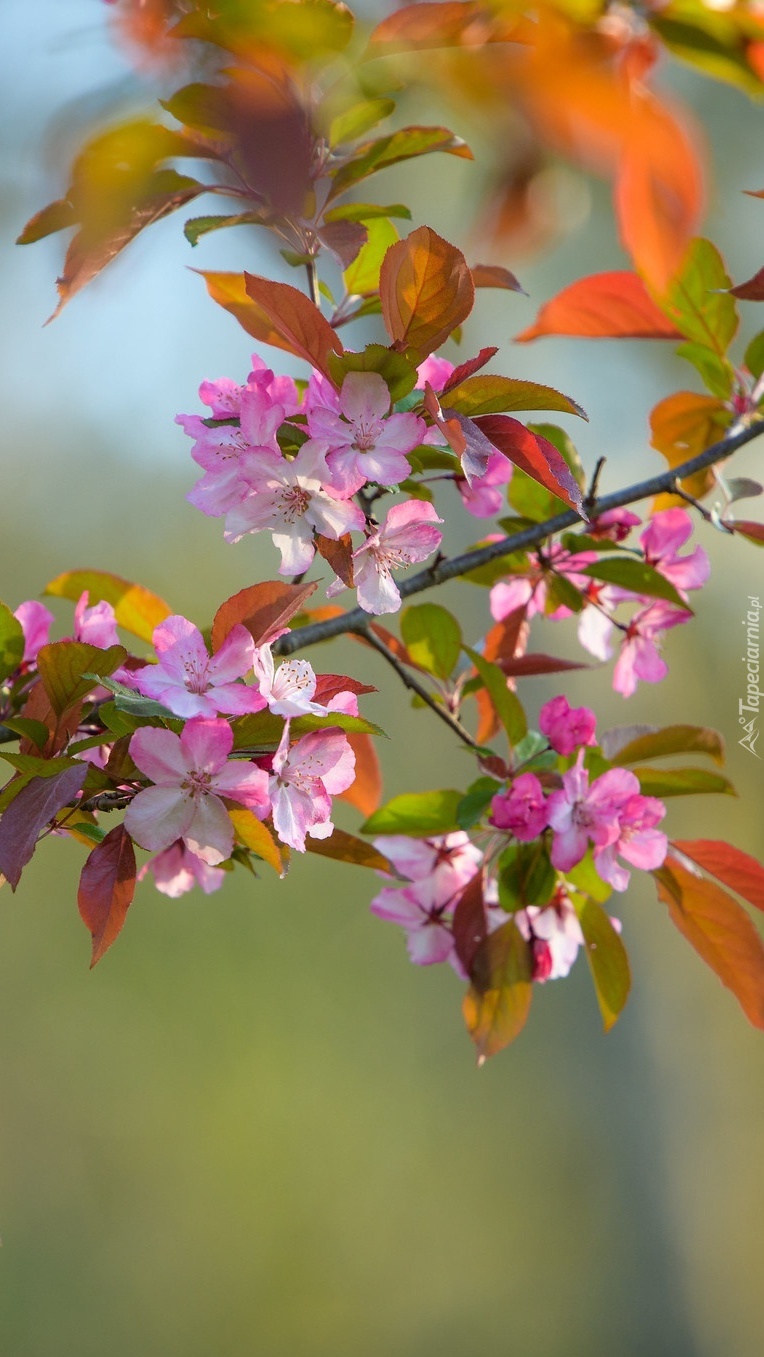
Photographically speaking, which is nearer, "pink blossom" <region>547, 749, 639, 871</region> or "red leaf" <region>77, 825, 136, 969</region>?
"red leaf" <region>77, 825, 136, 969</region>

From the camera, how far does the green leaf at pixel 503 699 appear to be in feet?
2.39

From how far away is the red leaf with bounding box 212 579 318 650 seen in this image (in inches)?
20.7

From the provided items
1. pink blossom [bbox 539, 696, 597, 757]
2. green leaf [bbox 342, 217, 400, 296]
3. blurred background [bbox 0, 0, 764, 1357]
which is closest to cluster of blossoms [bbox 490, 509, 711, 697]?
pink blossom [bbox 539, 696, 597, 757]

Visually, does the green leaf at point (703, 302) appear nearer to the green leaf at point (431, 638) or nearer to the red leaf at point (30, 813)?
the green leaf at point (431, 638)

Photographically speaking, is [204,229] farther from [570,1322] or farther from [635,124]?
[570,1322]

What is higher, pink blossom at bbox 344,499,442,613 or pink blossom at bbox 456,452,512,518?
pink blossom at bbox 456,452,512,518

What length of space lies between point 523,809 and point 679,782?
12 cm

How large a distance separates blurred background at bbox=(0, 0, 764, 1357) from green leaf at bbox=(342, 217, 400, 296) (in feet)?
12.1

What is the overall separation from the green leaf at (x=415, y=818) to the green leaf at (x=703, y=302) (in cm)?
36

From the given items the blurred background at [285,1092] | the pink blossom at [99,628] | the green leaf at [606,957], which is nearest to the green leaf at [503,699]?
the green leaf at [606,957]

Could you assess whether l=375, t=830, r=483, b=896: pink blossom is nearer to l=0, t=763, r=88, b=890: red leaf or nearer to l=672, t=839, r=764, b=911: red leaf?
l=672, t=839, r=764, b=911: red leaf

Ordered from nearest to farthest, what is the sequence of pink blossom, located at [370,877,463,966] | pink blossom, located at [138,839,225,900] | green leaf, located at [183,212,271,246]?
1. green leaf, located at [183,212,271,246]
2. pink blossom, located at [138,839,225,900]
3. pink blossom, located at [370,877,463,966]

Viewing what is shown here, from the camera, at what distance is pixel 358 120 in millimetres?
632

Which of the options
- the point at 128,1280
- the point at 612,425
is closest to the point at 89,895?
the point at 612,425
